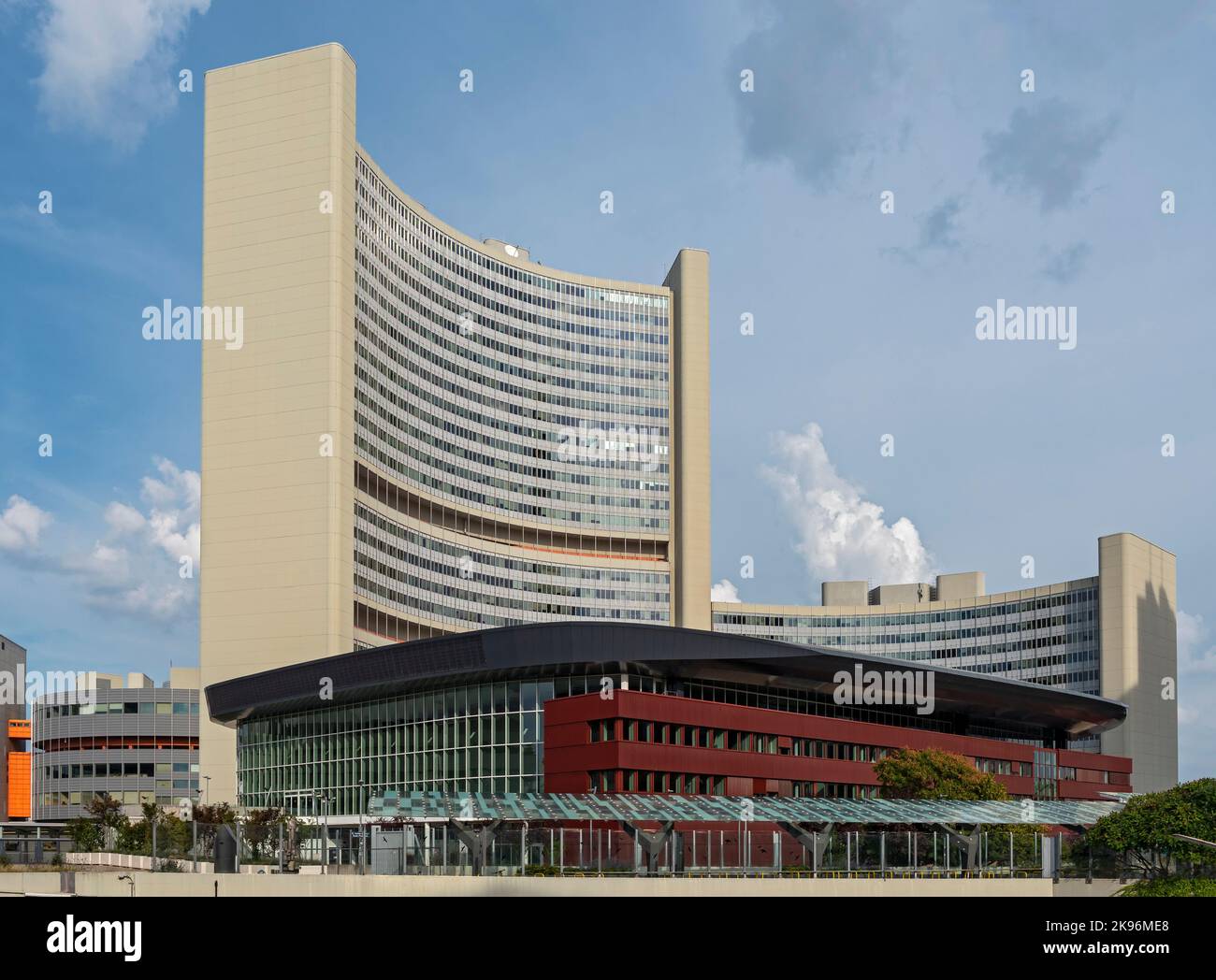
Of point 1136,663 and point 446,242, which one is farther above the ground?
point 446,242

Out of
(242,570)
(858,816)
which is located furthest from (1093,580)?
(858,816)

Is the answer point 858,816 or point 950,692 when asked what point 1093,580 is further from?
point 858,816

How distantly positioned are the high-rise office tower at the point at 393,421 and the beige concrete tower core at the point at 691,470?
34 centimetres

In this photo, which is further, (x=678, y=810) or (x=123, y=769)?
(x=123, y=769)

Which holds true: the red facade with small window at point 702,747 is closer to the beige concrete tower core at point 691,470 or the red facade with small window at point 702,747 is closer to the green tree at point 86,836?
the green tree at point 86,836

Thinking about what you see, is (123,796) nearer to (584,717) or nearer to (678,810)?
(584,717)

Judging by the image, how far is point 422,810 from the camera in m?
62.4

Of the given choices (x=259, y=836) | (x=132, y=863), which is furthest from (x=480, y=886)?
(x=132, y=863)

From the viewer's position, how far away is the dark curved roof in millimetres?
80938

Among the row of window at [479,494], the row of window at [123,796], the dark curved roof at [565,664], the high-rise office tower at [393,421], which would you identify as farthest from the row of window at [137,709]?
the dark curved roof at [565,664]

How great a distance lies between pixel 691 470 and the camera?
194625mm

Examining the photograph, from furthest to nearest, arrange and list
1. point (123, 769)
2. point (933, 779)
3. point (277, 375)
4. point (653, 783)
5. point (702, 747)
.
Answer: point (123, 769) < point (277, 375) < point (933, 779) < point (702, 747) < point (653, 783)

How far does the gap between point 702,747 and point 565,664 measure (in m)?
10.6
